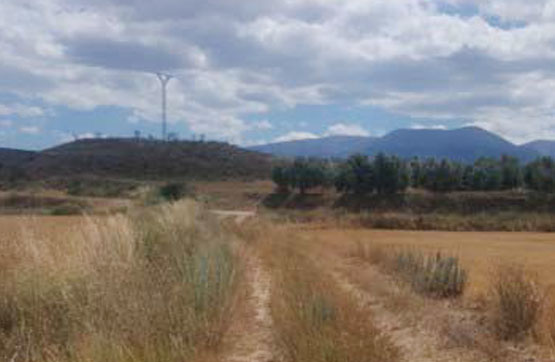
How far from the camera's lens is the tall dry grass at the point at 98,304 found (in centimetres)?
991

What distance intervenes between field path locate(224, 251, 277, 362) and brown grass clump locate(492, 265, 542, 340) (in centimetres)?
376

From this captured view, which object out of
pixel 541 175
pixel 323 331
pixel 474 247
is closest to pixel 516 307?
pixel 323 331

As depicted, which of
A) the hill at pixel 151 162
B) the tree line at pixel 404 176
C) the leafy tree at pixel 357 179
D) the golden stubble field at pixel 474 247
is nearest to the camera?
the golden stubble field at pixel 474 247

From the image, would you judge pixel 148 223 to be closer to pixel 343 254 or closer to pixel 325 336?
pixel 325 336

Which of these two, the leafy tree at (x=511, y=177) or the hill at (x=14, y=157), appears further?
the hill at (x=14, y=157)

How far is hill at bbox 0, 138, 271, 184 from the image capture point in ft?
472

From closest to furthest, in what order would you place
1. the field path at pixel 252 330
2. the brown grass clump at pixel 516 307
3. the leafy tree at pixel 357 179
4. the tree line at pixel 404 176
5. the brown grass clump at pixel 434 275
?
1. the field path at pixel 252 330
2. the brown grass clump at pixel 516 307
3. the brown grass clump at pixel 434 275
4. the tree line at pixel 404 176
5. the leafy tree at pixel 357 179

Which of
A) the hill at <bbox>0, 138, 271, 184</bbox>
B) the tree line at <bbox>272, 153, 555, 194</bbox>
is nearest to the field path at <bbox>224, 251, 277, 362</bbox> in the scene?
the tree line at <bbox>272, 153, 555, 194</bbox>

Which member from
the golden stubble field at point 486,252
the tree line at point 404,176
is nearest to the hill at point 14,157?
the tree line at point 404,176

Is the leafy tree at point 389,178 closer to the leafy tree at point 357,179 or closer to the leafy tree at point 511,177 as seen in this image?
→ the leafy tree at point 357,179

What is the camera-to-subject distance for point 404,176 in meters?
105

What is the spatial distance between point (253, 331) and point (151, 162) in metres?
139

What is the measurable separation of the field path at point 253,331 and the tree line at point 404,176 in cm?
8489

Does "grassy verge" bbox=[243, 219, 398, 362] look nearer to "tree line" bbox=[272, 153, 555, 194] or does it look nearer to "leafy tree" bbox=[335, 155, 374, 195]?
"leafy tree" bbox=[335, 155, 374, 195]
